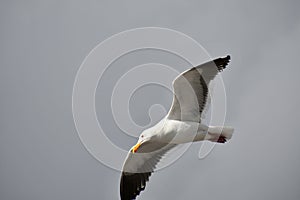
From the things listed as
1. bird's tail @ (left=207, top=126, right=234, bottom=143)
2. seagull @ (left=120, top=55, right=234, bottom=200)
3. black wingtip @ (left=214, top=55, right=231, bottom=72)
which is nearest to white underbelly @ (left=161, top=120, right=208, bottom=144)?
seagull @ (left=120, top=55, right=234, bottom=200)

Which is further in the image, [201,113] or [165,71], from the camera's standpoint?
[165,71]

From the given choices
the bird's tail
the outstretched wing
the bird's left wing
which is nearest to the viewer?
the outstretched wing

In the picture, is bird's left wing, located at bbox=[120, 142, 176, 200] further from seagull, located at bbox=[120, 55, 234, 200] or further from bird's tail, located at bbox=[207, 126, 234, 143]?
bird's tail, located at bbox=[207, 126, 234, 143]

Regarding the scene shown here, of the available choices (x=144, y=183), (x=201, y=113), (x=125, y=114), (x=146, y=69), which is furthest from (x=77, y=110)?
(x=201, y=113)

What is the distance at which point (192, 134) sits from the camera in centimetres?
1075

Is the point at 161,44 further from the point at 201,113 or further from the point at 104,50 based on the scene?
the point at 201,113

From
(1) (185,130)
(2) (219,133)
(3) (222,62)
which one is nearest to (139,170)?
(1) (185,130)

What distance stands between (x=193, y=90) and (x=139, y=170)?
218cm

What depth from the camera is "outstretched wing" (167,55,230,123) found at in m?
10.4

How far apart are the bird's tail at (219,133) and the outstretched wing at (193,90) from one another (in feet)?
1.25

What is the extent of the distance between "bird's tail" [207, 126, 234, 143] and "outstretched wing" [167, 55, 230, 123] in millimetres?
381

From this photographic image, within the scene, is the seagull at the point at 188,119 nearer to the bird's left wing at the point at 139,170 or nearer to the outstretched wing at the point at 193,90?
the outstretched wing at the point at 193,90

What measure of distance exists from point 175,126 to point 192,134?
38cm

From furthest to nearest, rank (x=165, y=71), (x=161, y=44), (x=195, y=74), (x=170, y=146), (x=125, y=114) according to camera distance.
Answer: (x=161, y=44), (x=125, y=114), (x=165, y=71), (x=170, y=146), (x=195, y=74)
